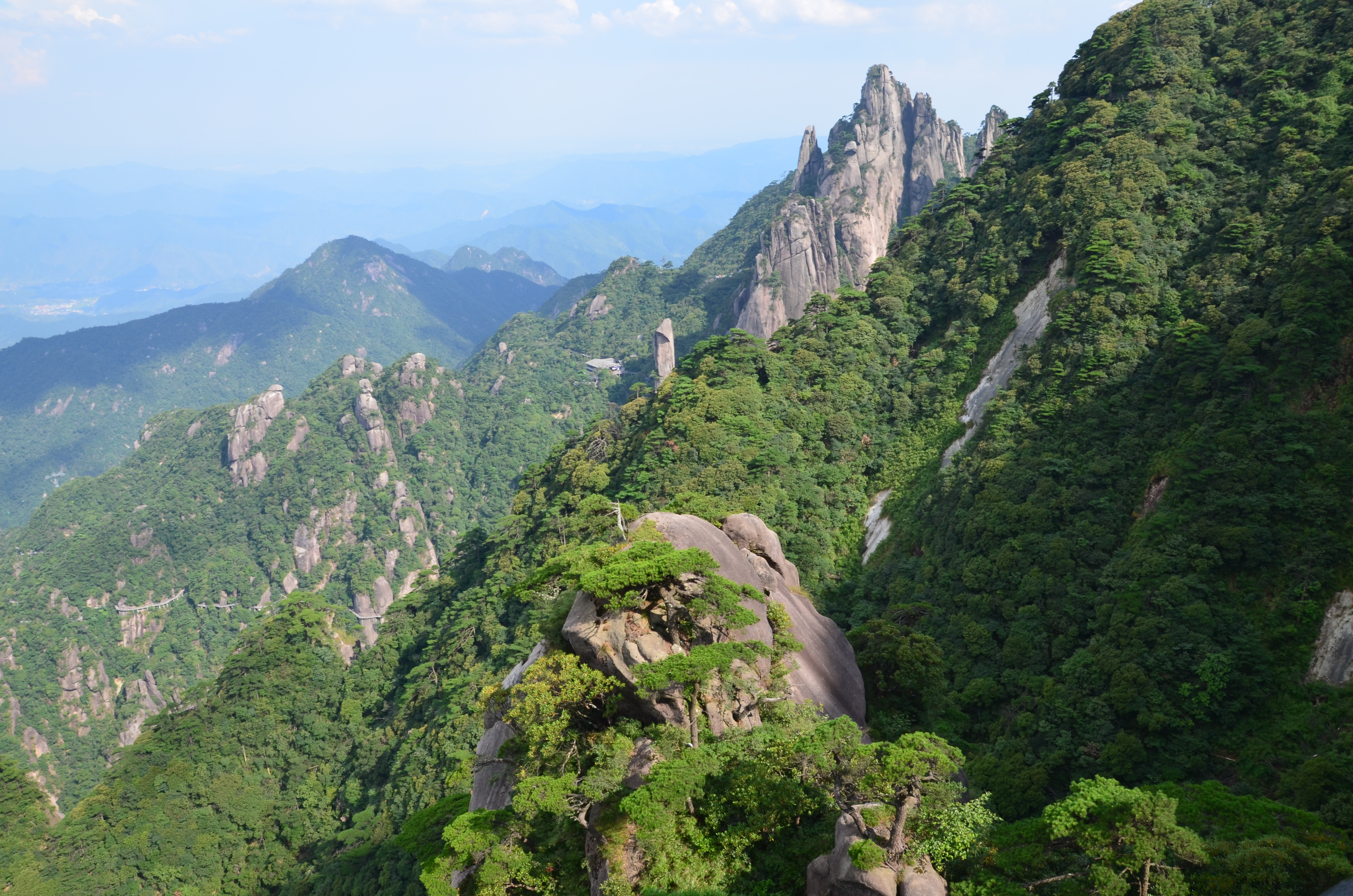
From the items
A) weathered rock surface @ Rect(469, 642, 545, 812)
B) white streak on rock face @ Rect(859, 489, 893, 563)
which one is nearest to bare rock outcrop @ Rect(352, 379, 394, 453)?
white streak on rock face @ Rect(859, 489, 893, 563)

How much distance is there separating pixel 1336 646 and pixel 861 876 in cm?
1777

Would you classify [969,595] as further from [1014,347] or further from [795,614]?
[1014,347]

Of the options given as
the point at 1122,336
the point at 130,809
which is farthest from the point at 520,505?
the point at 1122,336

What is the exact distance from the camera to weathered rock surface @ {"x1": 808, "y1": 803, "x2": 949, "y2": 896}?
14.2m

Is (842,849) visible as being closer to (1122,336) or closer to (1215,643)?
(1215,643)

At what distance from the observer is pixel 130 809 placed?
47281 mm

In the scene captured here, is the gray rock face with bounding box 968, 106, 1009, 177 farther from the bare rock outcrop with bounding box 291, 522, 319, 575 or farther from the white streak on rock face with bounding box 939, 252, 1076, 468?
the bare rock outcrop with bounding box 291, 522, 319, 575

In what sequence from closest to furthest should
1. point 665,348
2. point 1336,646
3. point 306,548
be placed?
point 1336,646
point 665,348
point 306,548

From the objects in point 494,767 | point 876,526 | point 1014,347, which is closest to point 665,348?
point 1014,347

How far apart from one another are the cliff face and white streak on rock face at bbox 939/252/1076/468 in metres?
51.0

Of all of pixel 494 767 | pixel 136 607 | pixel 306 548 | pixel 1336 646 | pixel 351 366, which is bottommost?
pixel 136 607

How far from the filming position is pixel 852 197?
110 meters

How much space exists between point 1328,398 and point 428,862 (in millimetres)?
33658

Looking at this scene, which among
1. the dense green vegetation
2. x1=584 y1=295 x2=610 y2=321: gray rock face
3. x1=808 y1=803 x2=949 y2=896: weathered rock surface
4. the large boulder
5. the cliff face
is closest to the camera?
x1=808 y1=803 x2=949 y2=896: weathered rock surface
